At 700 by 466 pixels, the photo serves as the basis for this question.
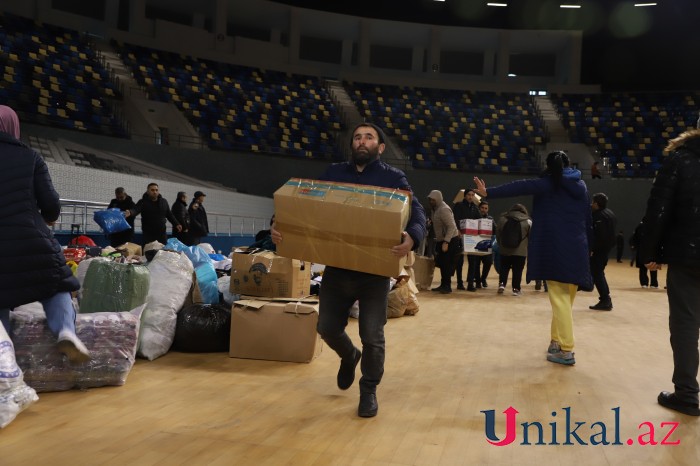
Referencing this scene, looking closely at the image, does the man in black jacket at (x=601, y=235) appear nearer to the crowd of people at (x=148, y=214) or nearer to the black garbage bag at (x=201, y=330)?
the black garbage bag at (x=201, y=330)

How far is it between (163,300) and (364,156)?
189cm

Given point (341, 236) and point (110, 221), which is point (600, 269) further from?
point (110, 221)

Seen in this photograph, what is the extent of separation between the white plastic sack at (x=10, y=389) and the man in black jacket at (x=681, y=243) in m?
2.87

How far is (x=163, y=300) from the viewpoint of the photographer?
374 cm

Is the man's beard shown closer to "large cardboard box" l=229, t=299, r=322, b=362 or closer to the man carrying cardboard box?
the man carrying cardboard box

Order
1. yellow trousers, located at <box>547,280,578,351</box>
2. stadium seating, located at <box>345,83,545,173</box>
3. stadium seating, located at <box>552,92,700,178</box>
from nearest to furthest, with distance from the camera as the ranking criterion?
yellow trousers, located at <box>547,280,578,351</box>, stadium seating, located at <box>552,92,700,178</box>, stadium seating, located at <box>345,83,545,173</box>

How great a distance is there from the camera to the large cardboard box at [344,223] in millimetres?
2350

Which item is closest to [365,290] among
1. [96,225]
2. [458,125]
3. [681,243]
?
[681,243]

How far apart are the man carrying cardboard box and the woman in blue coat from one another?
47.1 inches

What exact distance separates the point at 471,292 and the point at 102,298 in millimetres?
5630

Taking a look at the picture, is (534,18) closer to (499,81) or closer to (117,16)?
(499,81)

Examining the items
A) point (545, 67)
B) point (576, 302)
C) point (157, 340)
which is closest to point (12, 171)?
point (157, 340)

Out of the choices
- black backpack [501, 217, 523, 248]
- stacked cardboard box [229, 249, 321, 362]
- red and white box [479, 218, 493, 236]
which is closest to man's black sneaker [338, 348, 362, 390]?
stacked cardboard box [229, 249, 321, 362]

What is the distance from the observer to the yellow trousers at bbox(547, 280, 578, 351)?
371 centimetres
